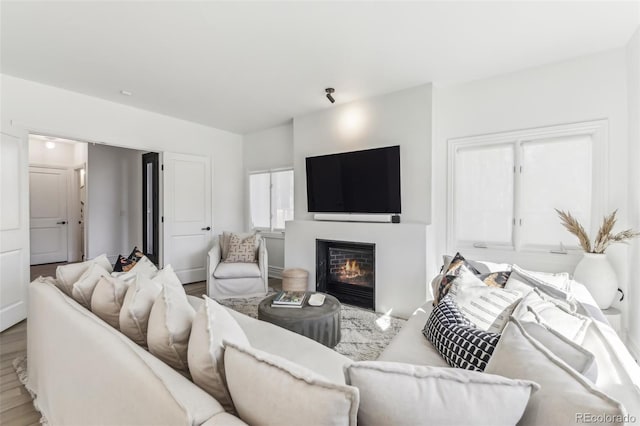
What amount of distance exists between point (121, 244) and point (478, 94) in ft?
22.6

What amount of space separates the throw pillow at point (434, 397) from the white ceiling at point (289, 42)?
226 centimetres

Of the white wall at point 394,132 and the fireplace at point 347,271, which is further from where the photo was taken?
the fireplace at point 347,271

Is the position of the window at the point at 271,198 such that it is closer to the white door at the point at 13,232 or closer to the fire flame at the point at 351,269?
the fire flame at the point at 351,269

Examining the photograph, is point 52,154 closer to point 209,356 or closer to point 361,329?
point 361,329

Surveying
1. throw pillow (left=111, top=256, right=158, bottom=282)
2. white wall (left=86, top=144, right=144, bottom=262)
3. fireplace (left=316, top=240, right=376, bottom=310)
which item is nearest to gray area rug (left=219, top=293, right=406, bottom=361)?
fireplace (left=316, top=240, right=376, bottom=310)

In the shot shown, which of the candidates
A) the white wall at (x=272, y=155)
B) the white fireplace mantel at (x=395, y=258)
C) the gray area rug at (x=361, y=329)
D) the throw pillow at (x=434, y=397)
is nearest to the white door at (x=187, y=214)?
the white wall at (x=272, y=155)

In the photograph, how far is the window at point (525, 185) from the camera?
2.71m

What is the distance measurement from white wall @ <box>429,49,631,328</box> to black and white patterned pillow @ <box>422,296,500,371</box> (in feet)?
6.26

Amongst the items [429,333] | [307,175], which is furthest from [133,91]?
[429,333]

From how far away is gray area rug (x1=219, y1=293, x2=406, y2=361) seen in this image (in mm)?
2424

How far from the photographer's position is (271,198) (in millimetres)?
5105

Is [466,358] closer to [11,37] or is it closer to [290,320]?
[290,320]

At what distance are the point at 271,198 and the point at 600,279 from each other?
425 cm

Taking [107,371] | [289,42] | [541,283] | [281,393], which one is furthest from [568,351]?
[289,42]
